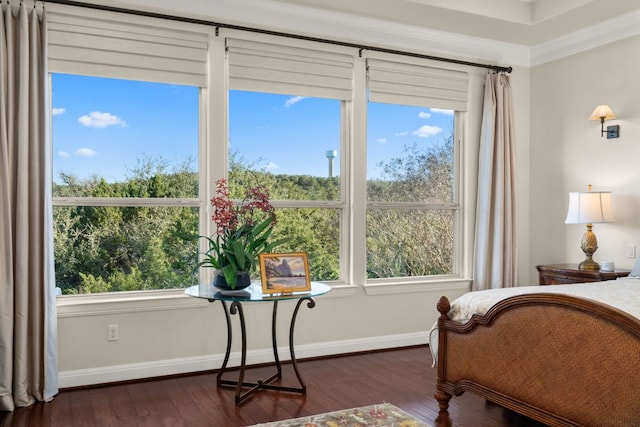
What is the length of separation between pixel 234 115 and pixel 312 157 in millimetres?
697

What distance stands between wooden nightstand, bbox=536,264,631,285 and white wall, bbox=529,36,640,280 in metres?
0.31

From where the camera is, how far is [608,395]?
2.29 metres

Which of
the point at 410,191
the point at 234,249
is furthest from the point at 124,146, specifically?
the point at 410,191

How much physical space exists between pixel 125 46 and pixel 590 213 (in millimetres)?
3522

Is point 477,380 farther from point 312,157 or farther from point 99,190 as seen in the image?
point 99,190

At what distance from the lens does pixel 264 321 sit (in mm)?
4199

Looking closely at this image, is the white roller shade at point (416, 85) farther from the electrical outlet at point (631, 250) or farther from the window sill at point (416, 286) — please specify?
the electrical outlet at point (631, 250)

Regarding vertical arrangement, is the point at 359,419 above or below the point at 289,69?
below

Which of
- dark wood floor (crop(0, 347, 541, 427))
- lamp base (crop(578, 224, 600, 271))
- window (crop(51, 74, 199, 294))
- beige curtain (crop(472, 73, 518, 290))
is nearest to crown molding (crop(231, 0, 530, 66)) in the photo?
beige curtain (crop(472, 73, 518, 290))

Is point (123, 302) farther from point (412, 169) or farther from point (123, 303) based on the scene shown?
point (412, 169)

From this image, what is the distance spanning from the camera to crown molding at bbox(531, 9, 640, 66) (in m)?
4.34

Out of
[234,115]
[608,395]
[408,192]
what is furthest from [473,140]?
[608,395]

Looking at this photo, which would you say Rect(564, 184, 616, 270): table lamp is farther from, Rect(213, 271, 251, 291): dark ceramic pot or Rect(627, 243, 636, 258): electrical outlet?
Rect(213, 271, 251, 291): dark ceramic pot

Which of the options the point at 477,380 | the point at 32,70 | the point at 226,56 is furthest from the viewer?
the point at 226,56
